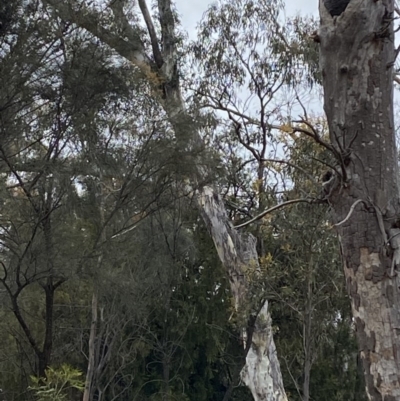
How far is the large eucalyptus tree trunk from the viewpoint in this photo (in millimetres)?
7488

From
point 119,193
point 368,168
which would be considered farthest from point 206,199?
point 368,168

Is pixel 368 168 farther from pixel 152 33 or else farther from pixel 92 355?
pixel 92 355

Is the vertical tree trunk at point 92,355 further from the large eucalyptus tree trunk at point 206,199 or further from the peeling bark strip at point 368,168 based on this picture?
the peeling bark strip at point 368,168

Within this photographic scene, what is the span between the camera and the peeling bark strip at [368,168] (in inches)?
114

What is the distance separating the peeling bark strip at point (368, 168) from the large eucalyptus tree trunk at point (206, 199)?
4.07m

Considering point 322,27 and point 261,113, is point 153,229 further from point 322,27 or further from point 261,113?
point 322,27

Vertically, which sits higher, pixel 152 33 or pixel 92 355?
pixel 152 33

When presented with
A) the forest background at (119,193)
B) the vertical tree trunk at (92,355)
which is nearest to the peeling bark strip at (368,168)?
the forest background at (119,193)

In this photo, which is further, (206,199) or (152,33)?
(152,33)

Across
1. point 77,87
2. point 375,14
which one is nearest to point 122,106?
point 77,87

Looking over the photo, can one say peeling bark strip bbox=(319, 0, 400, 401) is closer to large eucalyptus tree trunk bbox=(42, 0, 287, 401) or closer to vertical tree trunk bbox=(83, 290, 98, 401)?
large eucalyptus tree trunk bbox=(42, 0, 287, 401)

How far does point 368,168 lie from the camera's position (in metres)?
3.04

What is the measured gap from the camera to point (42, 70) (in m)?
6.10

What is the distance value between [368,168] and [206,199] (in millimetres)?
6229
